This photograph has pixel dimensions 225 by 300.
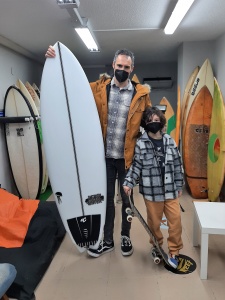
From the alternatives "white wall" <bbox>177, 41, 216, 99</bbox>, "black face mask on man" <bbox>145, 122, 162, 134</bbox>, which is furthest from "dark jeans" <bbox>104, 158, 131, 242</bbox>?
"white wall" <bbox>177, 41, 216, 99</bbox>

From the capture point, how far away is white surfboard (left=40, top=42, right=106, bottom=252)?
1.96 meters

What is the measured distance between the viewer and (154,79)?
6133 mm

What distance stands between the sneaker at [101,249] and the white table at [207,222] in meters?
0.77

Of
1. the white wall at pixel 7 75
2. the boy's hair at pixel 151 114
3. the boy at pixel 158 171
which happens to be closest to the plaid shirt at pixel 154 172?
the boy at pixel 158 171

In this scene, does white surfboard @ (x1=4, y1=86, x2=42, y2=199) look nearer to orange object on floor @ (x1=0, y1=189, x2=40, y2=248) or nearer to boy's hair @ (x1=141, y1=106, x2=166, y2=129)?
orange object on floor @ (x1=0, y1=189, x2=40, y2=248)

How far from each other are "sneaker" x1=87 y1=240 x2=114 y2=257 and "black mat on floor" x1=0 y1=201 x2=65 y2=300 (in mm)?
339

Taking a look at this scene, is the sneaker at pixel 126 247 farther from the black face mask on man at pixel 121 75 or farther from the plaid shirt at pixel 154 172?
the black face mask on man at pixel 121 75

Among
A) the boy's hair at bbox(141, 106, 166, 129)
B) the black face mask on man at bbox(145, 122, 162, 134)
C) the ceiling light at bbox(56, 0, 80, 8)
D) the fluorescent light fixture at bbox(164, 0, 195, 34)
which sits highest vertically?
the fluorescent light fixture at bbox(164, 0, 195, 34)

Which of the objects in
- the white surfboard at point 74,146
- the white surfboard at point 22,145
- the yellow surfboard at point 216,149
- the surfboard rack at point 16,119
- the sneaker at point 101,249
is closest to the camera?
the white surfboard at point 74,146

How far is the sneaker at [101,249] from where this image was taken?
6.91 feet

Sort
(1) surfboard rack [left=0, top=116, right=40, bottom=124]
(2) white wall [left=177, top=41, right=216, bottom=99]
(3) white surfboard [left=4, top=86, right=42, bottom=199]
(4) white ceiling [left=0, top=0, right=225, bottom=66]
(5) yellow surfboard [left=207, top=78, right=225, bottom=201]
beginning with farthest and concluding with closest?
1. (2) white wall [left=177, top=41, right=216, bottom=99]
2. (3) white surfboard [left=4, top=86, right=42, bottom=199]
3. (1) surfboard rack [left=0, top=116, right=40, bottom=124]
4. (5) yellow surfboard [left=207, top=78, right=225, bottom=201]
5. (4) white ceiling [left=0, top=0, right=225, bottom=66]

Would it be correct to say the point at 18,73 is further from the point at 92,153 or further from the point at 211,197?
the point at 211,197

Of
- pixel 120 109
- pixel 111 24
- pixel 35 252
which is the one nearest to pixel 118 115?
pixel 120 109

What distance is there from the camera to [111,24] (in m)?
2.90
